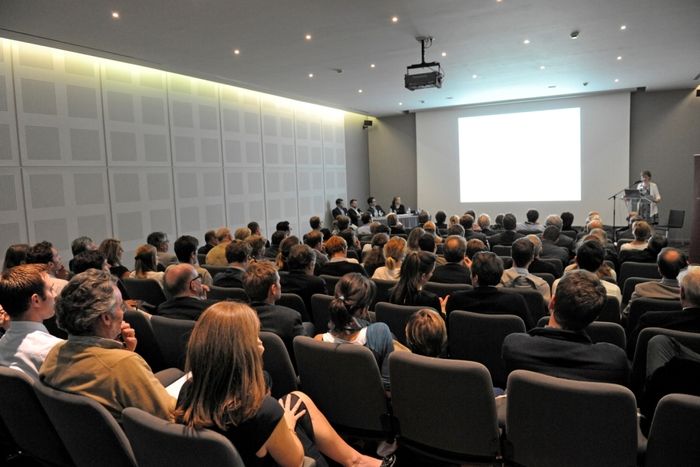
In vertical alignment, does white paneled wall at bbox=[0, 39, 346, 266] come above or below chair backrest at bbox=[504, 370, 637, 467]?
above

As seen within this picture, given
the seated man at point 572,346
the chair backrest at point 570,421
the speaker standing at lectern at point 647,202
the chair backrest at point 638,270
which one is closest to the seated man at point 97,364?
the chair backrest at point 570,421

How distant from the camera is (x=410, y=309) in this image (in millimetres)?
3105

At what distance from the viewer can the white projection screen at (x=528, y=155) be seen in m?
13.1

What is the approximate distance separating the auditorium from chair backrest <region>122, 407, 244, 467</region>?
0.01 meters

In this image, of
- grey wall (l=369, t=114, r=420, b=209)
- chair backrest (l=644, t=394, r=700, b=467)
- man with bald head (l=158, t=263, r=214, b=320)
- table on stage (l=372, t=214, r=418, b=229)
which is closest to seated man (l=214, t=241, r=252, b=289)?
man with bald head (l=158, t=263, r=214, b=320)

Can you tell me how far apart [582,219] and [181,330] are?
13.6 meters

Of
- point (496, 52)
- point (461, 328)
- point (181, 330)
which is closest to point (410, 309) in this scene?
point (461, 328)

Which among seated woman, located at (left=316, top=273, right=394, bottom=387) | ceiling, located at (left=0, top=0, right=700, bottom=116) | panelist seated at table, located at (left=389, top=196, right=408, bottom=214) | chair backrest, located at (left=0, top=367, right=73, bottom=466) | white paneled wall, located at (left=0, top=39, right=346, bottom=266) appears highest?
ceiling, located at (left=0, top=0, right=700, bottom=116)

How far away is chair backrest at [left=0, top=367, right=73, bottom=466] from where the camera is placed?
6.51 feet

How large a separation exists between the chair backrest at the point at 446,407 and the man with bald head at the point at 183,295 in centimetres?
159

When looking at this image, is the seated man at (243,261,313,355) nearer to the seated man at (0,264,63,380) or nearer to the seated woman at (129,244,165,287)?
the seated man at (0,264,63,380)

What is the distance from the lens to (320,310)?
3656 millimetres

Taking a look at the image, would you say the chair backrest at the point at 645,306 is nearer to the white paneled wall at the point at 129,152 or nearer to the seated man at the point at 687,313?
the seated man at the point at 687,313

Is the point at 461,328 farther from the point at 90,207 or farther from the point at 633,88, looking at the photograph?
the point at 633,88
